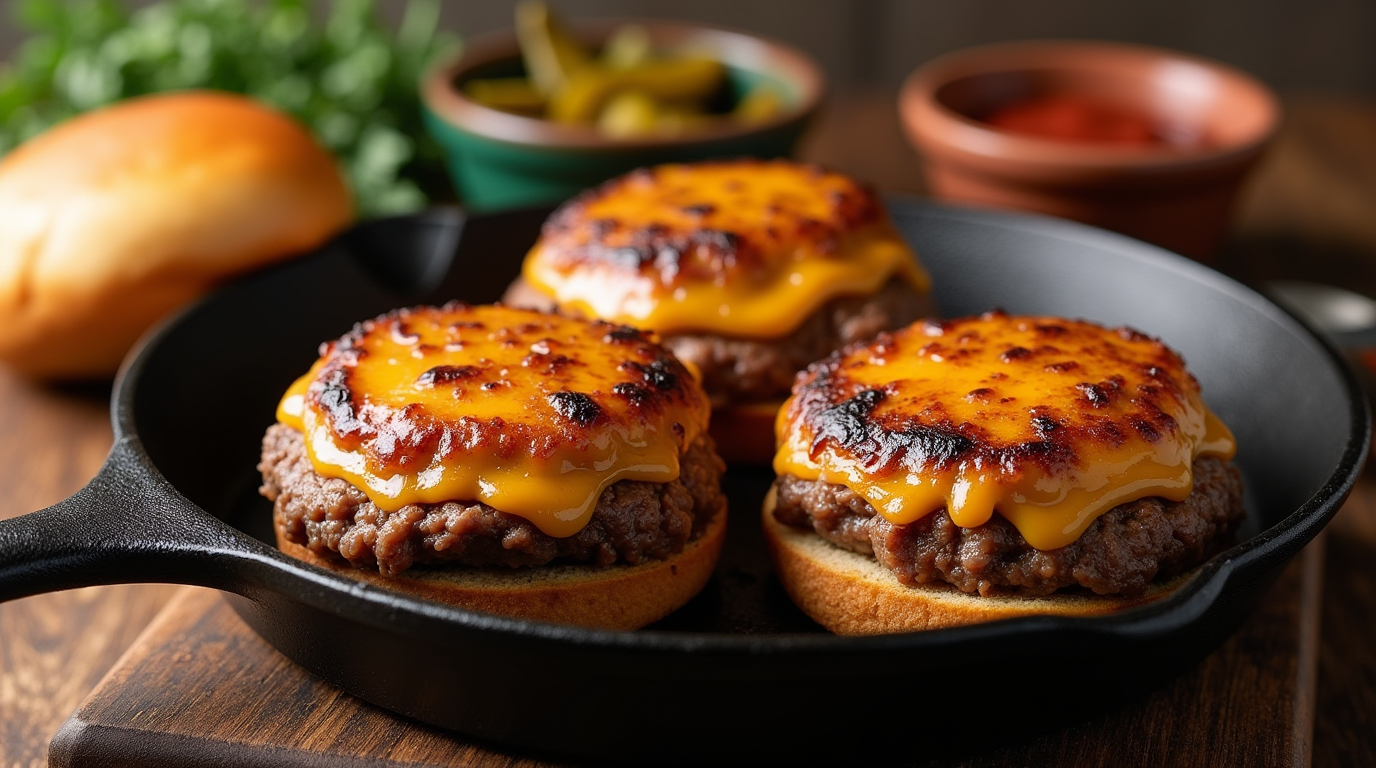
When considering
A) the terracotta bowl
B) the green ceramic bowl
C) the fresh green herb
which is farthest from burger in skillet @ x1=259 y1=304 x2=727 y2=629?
the fresh green herb

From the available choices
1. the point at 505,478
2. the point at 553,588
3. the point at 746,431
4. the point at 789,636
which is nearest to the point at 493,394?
the point at 505,478

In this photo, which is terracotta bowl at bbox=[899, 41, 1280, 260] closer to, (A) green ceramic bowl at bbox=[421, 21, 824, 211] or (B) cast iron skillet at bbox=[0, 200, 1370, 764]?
(A) green ceramic bowl at bbox=[421, 21, 824, 211]

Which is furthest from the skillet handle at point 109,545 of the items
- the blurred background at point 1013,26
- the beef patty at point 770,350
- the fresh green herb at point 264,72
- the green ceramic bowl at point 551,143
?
the blurred background at point 1013,26

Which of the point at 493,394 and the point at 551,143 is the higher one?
the point at 493,394

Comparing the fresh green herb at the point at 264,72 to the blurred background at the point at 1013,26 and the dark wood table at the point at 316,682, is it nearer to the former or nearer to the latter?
the dark wood table at the point at 316,682

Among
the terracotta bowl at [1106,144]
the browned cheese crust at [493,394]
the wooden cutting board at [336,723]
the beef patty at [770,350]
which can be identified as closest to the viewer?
the wooden cutting board at [336,723]

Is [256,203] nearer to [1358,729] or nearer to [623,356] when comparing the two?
[623,356]

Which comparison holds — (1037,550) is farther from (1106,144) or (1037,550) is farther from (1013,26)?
(1013,26)
